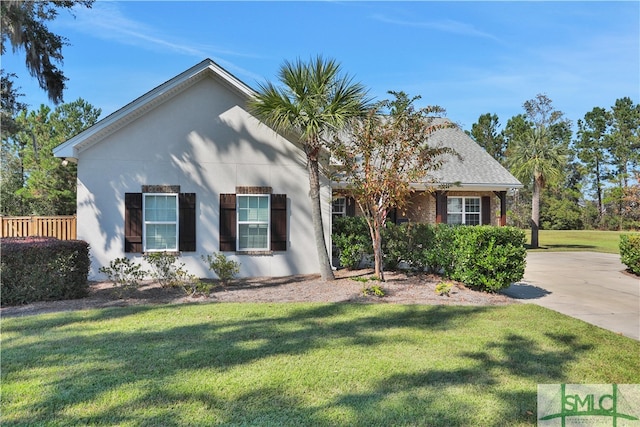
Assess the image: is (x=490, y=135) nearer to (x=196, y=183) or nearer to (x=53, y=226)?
(x=196, y=183)

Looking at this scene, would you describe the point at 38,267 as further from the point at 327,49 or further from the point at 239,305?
the point at 327,49

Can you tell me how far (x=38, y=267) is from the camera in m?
7.53

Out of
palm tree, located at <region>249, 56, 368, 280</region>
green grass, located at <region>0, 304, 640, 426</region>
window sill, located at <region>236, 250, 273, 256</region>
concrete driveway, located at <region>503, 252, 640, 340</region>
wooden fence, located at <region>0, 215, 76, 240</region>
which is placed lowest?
concrete driveway, located at <region>503, 252, 640, 340</region>

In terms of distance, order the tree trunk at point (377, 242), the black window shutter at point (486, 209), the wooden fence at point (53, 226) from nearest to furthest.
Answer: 1. the tree trunk at point (377, 242)
2. the wooden fence at point (53, 226)
3. the black window shutter at point (486, 209)

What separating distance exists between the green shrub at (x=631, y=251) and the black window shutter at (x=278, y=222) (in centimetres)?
1054

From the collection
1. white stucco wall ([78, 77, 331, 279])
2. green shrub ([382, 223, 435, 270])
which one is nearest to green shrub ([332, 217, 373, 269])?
green shrub ([382, 223, 435, 270])

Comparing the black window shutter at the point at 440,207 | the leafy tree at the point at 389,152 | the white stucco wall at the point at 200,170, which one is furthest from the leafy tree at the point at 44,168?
the black window shutter at the point at 440,207

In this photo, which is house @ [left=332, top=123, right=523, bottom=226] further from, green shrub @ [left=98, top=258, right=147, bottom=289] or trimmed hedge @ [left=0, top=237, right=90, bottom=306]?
trimmed hedge @ [left=0, top=237, right=90, bottom=306]

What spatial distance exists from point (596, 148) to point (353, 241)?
153 feet

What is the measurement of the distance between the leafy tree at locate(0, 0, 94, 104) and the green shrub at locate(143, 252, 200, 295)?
5.74 meters

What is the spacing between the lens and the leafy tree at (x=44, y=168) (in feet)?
61.3

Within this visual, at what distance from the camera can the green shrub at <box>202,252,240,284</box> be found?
9.66 metres

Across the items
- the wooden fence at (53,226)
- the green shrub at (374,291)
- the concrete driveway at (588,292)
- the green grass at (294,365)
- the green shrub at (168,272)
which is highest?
the wooden fence at (53,226)

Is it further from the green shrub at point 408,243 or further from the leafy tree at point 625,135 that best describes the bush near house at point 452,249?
the leafy tree at point 625,135
